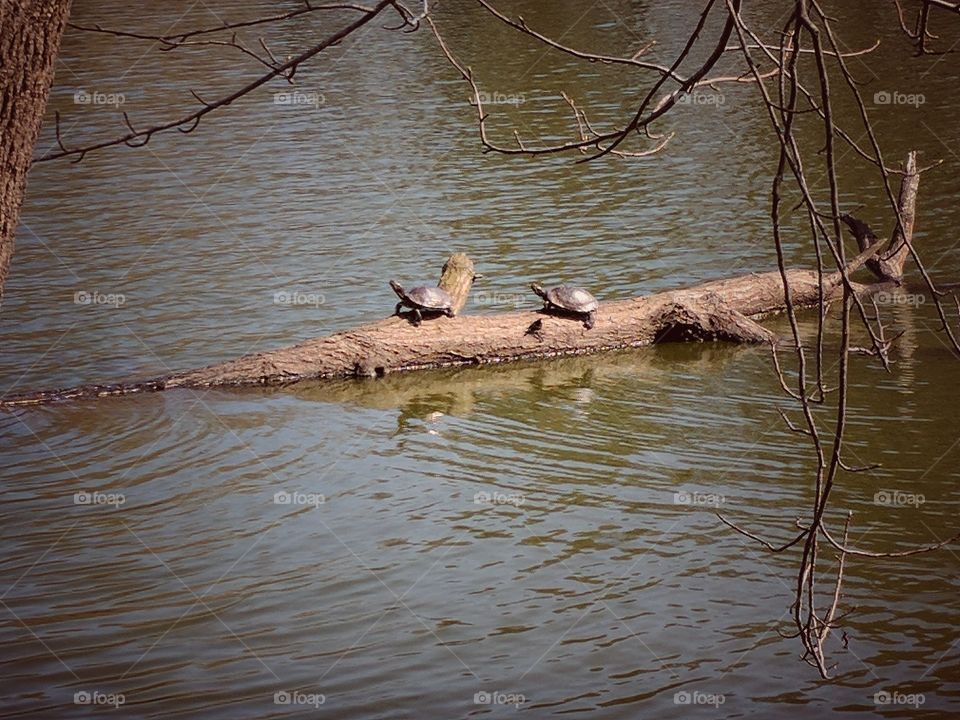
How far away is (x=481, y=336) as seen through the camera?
944 cm

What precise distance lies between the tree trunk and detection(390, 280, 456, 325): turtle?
6458 mm

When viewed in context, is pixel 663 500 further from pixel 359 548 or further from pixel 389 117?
pixel 389 117

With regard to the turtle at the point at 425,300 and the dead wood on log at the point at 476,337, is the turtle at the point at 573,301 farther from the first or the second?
the turtle at the point at 425,300

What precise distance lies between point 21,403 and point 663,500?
454 cm

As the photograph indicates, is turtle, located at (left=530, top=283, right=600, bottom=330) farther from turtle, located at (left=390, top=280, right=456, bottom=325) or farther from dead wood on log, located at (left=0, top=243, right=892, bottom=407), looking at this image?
turtle, located at (left=390, top=280, right=456, bottom=325)

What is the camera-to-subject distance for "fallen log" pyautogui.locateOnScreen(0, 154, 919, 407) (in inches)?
357

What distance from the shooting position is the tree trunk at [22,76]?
272 centimetres

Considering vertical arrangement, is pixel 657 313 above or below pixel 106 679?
above

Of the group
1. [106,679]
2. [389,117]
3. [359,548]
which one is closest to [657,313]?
[359,548]

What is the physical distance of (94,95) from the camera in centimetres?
1845

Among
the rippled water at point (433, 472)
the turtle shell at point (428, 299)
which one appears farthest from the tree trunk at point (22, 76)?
the turtle shell at point (428, 299)

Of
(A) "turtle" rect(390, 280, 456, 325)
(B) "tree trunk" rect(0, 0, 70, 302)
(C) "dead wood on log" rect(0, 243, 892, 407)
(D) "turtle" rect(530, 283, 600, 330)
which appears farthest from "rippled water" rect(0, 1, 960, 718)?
(B) "tree trunk" rect(0, 0, 70, 302)

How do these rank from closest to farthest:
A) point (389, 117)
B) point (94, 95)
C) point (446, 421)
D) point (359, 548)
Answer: point (359, 548), point (446, 421), point (389, 117), point (94, 95)

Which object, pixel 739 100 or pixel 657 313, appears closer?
pixel 657 313
